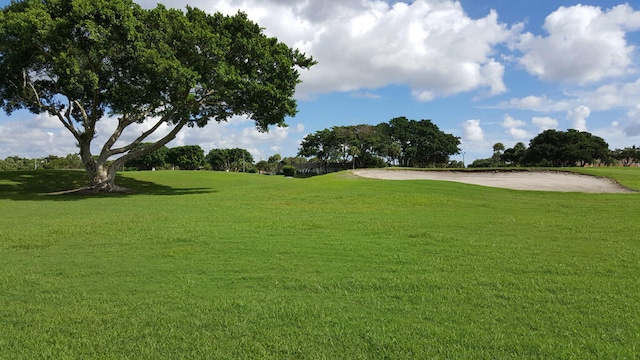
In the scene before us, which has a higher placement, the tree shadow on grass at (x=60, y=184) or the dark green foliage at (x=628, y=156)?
the dark green foliage at (x=628, y=156)

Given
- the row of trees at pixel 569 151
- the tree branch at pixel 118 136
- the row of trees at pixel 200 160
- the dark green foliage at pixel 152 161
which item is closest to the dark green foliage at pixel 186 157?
the row of trees at pixel 200 160

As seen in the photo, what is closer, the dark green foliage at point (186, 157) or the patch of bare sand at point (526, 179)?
the patch of bare sand at point (526, 179)

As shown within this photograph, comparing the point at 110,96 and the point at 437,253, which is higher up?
the point at 110,96

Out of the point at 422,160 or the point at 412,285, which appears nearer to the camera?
the point at 412,285

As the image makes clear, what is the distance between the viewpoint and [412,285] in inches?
220

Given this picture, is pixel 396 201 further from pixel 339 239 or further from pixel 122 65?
pixel 122 65

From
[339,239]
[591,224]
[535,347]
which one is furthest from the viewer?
[591,224]

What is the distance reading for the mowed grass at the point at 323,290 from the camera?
3922 millimetres

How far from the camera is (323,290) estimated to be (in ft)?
17.8

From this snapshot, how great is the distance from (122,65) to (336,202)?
14346 millimetres

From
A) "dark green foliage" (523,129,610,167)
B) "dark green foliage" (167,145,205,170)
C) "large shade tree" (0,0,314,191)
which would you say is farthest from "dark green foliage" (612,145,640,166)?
"dark green foliage" (167,145,205,170)

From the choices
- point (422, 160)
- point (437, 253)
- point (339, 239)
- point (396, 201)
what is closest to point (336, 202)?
point (396, 201)

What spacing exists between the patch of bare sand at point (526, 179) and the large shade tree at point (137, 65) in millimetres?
12836

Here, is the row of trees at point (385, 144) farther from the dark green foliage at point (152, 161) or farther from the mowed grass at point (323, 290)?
the mowed grass at point (323, 290)
